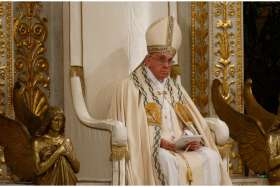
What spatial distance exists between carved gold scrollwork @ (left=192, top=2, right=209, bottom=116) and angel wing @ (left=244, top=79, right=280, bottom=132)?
36 centimetres

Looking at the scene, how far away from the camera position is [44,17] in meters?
9.11

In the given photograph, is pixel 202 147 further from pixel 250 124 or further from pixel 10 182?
pixel 10 182

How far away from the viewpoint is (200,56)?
9.32 metres

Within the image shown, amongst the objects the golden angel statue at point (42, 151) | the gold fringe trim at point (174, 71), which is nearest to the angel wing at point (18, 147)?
the golden angel statue at point (42, 151)

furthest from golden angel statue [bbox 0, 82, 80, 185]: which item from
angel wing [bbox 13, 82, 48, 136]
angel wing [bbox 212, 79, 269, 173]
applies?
angel wing [bbox 212, 79, 269, 173]

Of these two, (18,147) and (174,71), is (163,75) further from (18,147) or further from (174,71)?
(18,147)

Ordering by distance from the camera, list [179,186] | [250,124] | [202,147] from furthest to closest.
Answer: [250,124] → [202,147] → [179,186]

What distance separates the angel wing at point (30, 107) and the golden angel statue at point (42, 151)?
285 mm

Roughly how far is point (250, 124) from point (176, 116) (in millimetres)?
797

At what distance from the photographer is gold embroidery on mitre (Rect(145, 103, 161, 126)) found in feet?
25.9

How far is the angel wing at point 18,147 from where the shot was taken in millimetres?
7781

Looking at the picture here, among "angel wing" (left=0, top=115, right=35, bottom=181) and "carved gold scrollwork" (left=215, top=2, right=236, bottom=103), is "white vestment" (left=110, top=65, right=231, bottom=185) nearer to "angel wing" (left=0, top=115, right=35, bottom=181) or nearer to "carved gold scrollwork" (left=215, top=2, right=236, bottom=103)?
"angel wing" (left=0, top=115, right=35, bottom=181)

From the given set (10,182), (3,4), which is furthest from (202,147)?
(3,4)

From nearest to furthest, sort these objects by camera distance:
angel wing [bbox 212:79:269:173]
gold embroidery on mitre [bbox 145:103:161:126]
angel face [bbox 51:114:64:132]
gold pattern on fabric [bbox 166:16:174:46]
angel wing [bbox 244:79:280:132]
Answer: angel face [bbox 51:114:64:132], gold embroidery on mitre [bbox 145:103:161:126], gold pattern on fabric [bbox 166:16:174:46], angel wing [bbox 212:79:269:173], angel wing [bbox 244:79:280:132]
